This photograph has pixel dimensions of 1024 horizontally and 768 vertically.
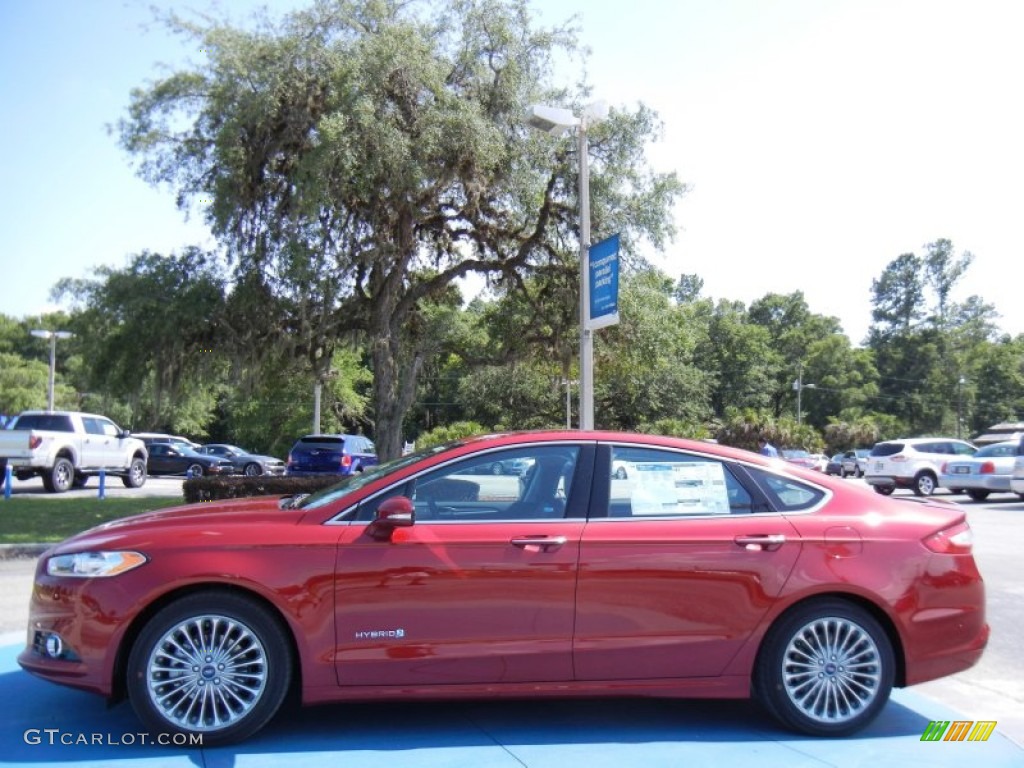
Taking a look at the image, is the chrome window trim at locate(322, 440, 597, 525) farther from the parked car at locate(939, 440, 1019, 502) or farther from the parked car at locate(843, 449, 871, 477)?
the parked car at locate(843, 449, 871, 477)

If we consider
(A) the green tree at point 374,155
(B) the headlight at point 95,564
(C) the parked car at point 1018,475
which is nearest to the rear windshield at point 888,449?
(C) the parked car at point 1018,475

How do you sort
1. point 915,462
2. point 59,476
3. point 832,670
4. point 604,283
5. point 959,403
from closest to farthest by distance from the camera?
point 832,670, point 604,283, point 59,476, point 915,462, point 959,403

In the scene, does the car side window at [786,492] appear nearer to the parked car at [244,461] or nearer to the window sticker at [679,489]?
the window sticker at [679,489]

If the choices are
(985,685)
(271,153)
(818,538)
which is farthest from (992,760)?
(271,153)

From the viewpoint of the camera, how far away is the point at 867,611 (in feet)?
16.1

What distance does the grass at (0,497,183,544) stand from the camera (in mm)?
12453

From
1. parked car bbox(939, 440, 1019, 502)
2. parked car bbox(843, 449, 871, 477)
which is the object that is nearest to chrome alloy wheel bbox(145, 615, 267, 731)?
parked car bbox(939, 440, 1019, 502)

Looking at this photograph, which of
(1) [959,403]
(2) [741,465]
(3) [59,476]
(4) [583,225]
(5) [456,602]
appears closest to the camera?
(5) [456,602]

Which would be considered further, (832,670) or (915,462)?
(915,462)

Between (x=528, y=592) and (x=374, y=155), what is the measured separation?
39.5ft

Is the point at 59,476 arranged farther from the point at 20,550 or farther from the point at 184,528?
the point at 184,528

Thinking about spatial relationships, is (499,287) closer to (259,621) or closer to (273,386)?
(273,386)

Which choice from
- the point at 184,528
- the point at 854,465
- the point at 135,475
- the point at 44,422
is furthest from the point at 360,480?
the point at 854,465

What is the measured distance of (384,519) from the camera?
177 inches
